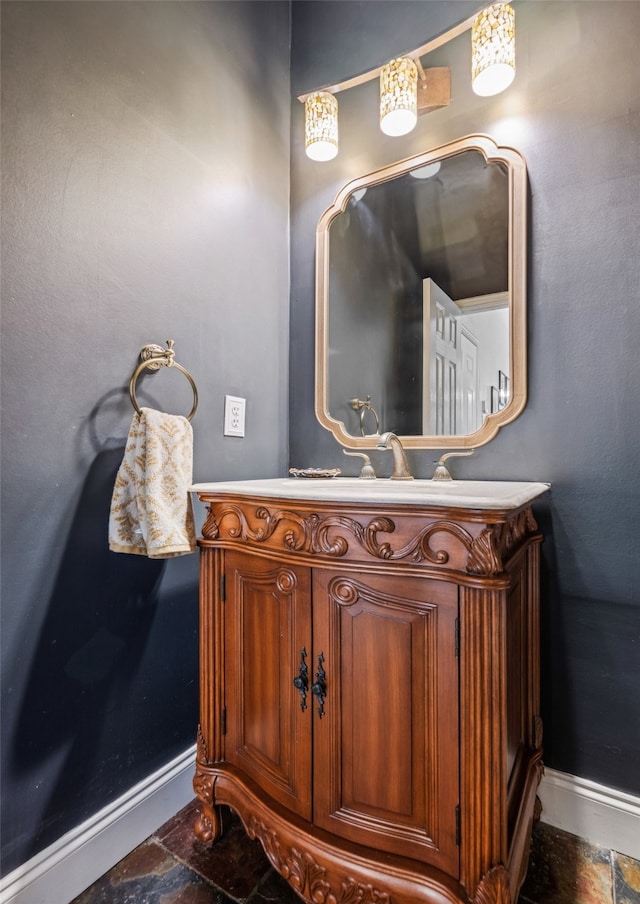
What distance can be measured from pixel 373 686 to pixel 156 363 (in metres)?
0.87

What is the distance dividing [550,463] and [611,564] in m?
0.28

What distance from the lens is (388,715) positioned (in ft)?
2.59

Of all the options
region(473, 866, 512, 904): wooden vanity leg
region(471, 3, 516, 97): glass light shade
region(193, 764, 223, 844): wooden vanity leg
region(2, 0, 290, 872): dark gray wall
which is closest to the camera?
region(473, 866, 512, 904): wooden vanity leg

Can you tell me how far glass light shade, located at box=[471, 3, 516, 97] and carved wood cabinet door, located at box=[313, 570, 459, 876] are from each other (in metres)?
1.31

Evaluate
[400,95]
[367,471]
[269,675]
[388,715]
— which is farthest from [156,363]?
[400,95]

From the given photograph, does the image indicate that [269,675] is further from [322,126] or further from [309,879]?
[322,126]

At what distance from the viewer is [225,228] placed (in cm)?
132

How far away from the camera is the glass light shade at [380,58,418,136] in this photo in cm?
127

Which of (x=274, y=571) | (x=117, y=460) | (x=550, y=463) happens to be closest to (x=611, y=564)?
(x=550, y=463)

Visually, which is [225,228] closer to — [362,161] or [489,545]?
[362,161]

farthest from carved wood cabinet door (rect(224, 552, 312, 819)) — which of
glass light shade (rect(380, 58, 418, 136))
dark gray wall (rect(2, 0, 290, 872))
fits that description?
glass light shade (rect(380, 58, 418, 136))

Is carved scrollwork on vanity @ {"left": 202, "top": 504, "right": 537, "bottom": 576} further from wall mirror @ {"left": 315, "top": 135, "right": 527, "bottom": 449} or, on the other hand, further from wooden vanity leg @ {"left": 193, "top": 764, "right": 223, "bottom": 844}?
wooden vanity leg @ {"left": 193, "top": 764, "right": 223, "bottom": 844}

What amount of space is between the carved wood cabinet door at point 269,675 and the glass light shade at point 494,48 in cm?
135

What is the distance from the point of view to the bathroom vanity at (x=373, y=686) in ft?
2.34
